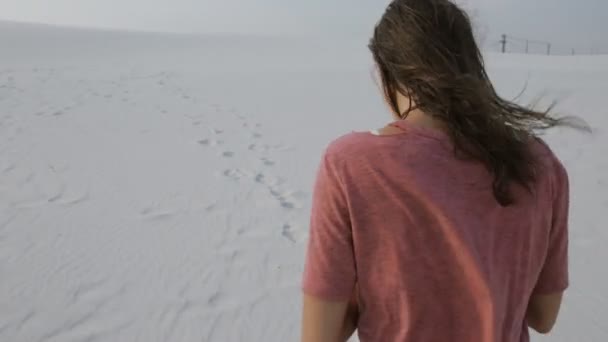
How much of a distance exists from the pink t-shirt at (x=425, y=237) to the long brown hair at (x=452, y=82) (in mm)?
25

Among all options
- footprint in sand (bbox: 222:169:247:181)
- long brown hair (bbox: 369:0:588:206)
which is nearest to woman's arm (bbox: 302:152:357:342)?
long brown hair (bbox: 369:0:588:206)

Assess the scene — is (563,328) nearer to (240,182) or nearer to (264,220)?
(264,220)

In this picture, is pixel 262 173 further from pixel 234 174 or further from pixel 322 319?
pixel 322 319

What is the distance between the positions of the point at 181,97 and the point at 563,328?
7.50 m

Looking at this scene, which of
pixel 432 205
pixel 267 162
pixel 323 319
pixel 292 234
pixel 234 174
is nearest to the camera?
pixel 432 205

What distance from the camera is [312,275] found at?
815 millimetres

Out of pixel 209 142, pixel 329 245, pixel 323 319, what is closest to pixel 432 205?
pixel 329 245

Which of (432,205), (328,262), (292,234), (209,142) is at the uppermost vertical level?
(432,205)

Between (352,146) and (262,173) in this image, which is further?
(262,173)

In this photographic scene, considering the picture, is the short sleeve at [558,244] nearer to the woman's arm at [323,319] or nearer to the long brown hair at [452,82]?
the long brown hair at [452,82]

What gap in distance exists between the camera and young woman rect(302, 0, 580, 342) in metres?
0.74

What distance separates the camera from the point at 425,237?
77 cm

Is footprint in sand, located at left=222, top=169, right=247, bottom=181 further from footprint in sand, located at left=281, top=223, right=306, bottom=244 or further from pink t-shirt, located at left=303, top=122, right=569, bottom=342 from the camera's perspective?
pink t-shirt, located at left=303, top=122, right=569, bottom=342

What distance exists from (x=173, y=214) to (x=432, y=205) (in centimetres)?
304
